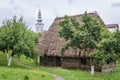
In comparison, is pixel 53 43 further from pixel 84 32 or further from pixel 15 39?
pixel 84 32

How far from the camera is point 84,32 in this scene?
40500mm

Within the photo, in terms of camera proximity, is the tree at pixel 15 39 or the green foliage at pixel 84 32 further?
the tree at pixel 15 39

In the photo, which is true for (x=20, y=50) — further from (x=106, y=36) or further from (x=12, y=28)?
(x=106, y=36)

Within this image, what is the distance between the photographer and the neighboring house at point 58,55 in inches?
1829

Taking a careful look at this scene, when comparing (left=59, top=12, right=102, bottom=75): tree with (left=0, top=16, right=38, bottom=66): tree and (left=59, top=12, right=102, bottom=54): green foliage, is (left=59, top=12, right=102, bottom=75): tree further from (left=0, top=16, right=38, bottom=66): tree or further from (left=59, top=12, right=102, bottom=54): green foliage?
(left=0, top=16, right=38, bottom=66): tree

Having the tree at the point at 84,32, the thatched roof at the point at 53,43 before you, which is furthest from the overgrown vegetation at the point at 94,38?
the thatched roof at the point at 53,43

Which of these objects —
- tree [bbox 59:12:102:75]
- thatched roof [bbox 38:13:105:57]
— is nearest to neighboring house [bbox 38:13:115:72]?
thatched roof [bbox 38:13:105:57]

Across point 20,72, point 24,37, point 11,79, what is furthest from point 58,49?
point 11,79

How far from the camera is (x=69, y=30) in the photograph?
42.0 meters

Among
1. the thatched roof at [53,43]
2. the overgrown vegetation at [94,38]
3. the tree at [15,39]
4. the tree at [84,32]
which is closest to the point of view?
the overgrown vegetation at [94,38]

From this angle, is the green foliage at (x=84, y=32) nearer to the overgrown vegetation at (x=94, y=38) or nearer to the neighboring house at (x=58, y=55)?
the overgrown vegetation at (x=94, y=38)

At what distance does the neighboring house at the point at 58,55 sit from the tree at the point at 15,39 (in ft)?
18.2

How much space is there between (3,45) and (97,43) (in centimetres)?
1297

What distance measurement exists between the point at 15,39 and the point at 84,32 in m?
9.83
